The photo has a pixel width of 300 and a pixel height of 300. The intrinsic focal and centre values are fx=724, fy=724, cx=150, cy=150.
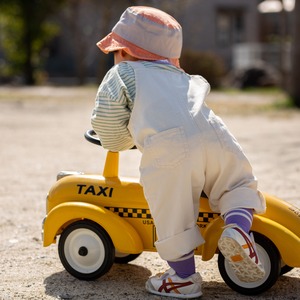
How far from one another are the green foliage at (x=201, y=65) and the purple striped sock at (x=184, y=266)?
15.6 m

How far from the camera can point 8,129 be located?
30.8ft

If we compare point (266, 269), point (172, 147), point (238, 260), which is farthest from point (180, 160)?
point (266, 269)

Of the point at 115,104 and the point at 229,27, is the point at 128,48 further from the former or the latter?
the point at 229,27

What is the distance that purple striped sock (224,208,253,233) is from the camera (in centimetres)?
287

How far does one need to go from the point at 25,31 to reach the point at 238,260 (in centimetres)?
1968

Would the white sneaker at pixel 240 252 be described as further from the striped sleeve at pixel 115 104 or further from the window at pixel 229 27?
the window at pixel 229 27

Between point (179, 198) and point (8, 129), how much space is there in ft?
22.4

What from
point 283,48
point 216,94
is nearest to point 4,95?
point 216,94

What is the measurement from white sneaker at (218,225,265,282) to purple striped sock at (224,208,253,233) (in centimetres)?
5

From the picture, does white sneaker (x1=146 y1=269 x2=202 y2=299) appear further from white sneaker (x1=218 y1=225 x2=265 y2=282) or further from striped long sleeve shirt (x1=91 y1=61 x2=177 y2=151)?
striped long sleeve shirt (x1=91 y1=61 x2=177 y2=151)

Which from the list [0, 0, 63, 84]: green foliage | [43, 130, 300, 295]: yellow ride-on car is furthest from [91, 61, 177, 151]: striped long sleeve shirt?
[0, 0, 63, 84]: green foliage

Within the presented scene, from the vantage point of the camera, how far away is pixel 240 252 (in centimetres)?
276

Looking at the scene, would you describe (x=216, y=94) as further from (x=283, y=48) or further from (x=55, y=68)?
(x=55, y=68)

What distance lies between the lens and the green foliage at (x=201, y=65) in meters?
18.5
